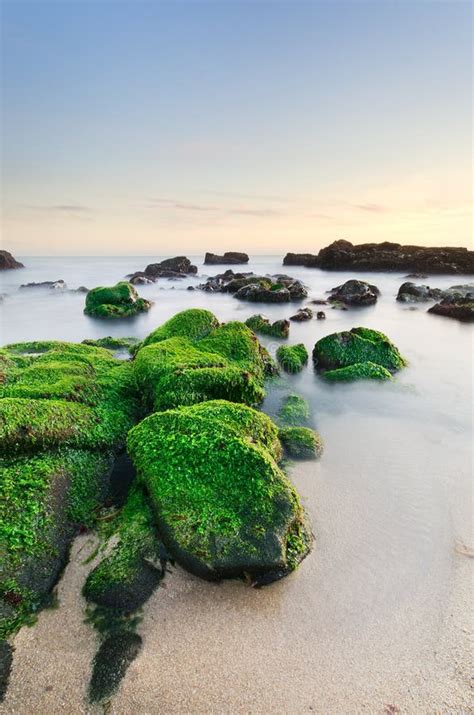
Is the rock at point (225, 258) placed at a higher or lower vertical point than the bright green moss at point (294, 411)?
higher

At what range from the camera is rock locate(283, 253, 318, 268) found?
202 feet

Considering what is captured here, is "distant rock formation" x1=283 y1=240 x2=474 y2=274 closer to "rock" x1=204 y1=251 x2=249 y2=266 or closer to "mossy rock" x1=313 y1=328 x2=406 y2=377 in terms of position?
"rock" x1=204 y1=251 x2=249 y2=266

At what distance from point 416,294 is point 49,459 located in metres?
24.8

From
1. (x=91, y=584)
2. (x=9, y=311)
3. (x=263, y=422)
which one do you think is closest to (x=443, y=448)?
(x=263, y=422)

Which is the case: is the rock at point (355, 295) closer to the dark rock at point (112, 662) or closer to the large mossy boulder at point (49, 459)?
the large mossy boulder at point (49, 459)

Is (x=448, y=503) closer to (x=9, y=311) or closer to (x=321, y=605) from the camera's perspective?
(x=321, y=605)

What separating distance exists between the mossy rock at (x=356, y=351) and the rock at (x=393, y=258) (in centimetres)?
3890

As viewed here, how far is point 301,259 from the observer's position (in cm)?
6575

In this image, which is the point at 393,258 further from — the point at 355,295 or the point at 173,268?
the point at 355,295

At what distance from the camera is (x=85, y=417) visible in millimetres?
5379

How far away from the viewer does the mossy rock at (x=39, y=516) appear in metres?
3.22

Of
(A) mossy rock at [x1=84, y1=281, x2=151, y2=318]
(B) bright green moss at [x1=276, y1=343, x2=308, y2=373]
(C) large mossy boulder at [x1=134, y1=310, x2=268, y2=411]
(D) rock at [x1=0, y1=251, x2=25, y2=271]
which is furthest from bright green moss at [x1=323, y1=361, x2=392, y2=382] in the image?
(D) rock at [x1=0, y1=251, x2=25, y2=271]

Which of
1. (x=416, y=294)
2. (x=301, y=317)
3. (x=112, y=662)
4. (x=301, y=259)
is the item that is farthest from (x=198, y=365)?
(x=301, y=259)

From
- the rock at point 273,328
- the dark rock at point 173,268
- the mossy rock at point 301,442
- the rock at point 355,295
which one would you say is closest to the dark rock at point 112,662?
the mossy rock at point 301,442
